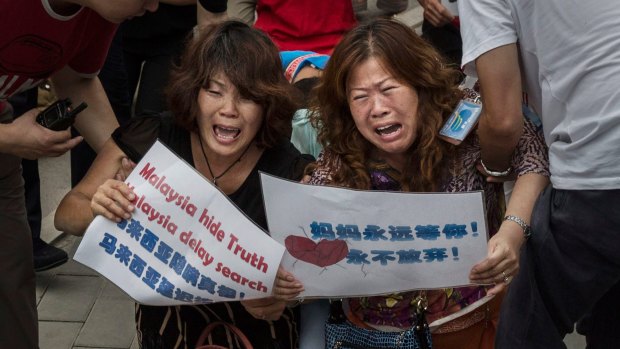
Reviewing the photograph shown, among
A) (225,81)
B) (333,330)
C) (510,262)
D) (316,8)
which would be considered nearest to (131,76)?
(316,8)

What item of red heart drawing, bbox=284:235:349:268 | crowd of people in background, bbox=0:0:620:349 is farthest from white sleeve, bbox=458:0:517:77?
red heart drawing, bbox=284:235:349:268

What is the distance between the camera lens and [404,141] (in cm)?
258

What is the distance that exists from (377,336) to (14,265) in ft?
3.56

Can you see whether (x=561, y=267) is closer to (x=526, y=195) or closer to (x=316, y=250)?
(x=526, y=195)

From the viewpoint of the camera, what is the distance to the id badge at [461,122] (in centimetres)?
259

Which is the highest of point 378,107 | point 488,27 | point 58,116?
point 488,27

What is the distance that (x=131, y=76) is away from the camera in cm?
459

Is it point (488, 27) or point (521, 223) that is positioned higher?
point (488, 27)

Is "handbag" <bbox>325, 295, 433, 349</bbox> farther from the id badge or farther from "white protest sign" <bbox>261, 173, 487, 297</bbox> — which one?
the id badge

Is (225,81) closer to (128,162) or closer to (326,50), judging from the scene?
(128,162)

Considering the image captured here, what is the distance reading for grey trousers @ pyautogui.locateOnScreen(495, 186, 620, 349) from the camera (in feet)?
8.27

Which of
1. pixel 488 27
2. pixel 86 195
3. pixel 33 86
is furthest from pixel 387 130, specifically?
pixel 33 86

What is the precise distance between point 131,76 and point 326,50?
1120mm

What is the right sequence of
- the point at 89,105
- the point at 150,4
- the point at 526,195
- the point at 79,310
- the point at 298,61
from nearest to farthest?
1. the point at 526,195
2. the point at 150,4
3. the point at 89,105
4. the point at 298,61
5. the point at 79,310
